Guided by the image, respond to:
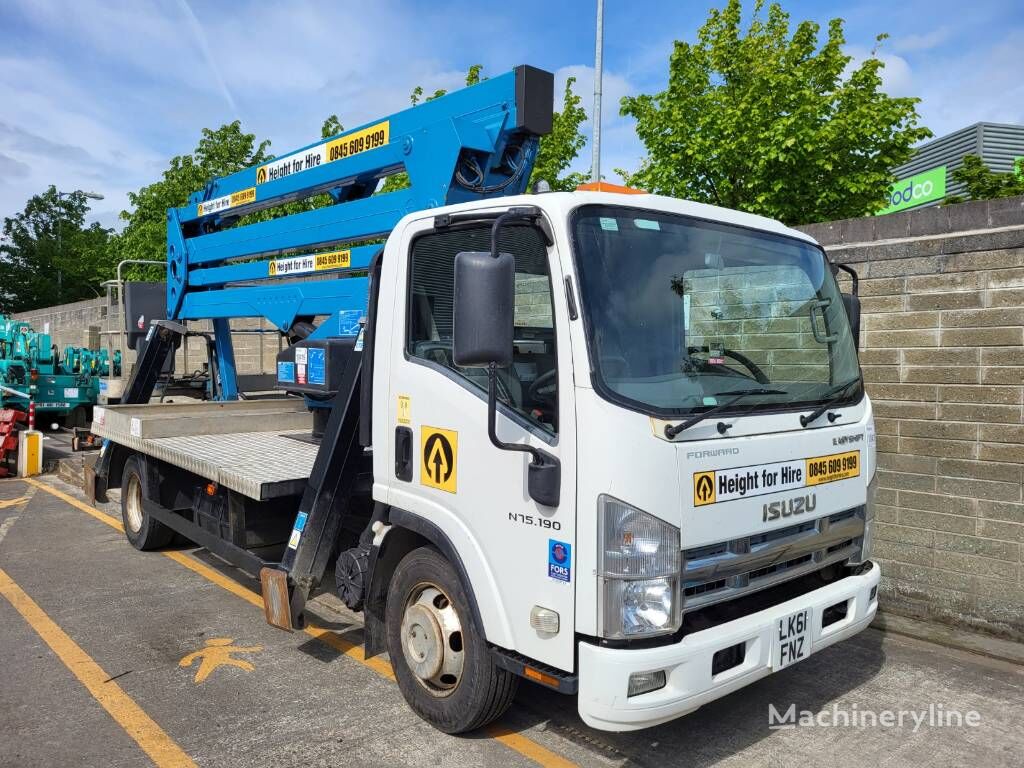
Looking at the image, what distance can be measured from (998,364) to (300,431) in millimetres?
5138

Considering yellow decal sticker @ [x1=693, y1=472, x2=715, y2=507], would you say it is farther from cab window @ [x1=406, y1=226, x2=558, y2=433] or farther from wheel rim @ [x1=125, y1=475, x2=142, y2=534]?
wheel rim @ [x1=125, y1=475, x2=142, y2=534]

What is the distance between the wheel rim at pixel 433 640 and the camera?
135 inches

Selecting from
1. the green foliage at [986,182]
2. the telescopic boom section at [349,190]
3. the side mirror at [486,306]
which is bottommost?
the side mirror at [486,306]

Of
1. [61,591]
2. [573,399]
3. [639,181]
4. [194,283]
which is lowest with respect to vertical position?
[61,591]

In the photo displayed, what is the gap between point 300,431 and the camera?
6.70m

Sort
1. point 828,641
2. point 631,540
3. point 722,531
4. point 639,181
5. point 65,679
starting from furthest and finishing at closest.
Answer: point 639,181 → point 65,679 → point 828,641 → point 722,531 → point 631,540

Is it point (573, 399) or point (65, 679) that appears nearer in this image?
point (573, 399)

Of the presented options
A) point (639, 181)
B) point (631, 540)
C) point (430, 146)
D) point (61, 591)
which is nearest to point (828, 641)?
point (631, 540)

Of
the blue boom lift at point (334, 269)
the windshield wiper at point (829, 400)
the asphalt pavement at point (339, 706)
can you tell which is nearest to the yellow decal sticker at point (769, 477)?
the windshield wiper at point (829, 400)

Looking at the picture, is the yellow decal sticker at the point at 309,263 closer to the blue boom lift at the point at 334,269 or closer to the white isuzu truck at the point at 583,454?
the blue boom lift at the point at 334,269

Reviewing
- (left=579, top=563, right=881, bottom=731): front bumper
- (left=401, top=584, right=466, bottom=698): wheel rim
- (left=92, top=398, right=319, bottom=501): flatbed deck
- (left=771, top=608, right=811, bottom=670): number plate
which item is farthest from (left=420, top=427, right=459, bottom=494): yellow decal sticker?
(left=771, top=608, right=811, bottom=670): number plate

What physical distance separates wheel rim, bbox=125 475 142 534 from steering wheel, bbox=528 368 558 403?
16.1 feet

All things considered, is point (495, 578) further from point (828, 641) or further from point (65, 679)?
point (65, 679)

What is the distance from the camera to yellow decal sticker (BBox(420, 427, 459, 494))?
3.36 m
